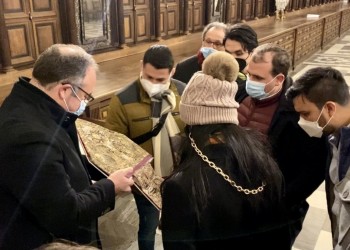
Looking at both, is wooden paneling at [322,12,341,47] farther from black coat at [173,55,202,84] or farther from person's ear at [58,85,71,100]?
person's ear at [58,85,71,100]

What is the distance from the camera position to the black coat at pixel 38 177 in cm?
114

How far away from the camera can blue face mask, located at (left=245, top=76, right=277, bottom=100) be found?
202 cm

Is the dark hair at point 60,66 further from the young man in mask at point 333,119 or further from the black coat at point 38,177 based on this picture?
the young man in mask at point 333,119

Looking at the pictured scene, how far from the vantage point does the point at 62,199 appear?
3.91 feet

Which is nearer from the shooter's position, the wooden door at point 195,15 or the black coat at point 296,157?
the black coat at point 296,157

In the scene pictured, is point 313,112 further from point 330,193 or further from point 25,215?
point 25,215

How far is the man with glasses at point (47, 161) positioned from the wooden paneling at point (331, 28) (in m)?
11.3

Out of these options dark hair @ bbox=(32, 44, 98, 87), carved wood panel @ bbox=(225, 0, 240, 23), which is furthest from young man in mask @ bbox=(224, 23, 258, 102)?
carved wood panel @ bbox=(225, 0, 240, 23)

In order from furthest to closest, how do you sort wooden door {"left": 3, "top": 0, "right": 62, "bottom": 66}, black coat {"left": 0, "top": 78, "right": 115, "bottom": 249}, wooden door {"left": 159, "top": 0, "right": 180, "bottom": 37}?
wooden door {"left": 159, "top": 0, "right": 180, "bottom": 37}, wooden door {"left": 3, "top": 0, "right": 62, "bottom": 66}, black coat {"left": 0, "top": 78, "right": 115, "bottom": 249}

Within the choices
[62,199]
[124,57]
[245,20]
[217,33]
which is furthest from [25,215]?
[245,20]

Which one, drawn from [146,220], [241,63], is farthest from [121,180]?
[241,63]

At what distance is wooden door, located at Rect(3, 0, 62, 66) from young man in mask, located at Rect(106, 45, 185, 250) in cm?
276

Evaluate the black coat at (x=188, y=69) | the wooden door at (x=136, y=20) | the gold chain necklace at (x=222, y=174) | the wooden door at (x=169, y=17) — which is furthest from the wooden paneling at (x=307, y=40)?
the gold chain necklace at (x=222, y=174)

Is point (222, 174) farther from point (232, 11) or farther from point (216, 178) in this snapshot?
point (232, 11)
